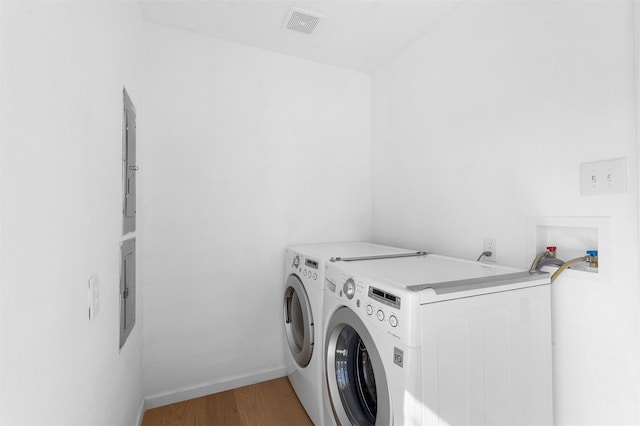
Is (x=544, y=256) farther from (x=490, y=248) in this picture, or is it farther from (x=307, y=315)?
(x=307, y=315)

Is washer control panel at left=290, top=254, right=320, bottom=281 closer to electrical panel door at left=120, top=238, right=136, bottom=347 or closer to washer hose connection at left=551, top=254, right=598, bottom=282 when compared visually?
electrical panel door at left=120, top=238, right=136, bottom=347

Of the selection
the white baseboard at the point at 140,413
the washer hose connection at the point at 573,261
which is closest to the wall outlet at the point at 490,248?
the washer hose connection at the point at 573,261

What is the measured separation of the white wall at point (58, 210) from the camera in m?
0.54

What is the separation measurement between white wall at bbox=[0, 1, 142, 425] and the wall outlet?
1.74 meters

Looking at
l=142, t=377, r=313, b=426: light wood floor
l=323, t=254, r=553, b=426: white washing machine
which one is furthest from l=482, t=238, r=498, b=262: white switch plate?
l=142, t=377, r=313, b=426: light wood floor

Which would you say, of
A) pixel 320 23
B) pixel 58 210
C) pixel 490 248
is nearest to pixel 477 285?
pixel 490 248

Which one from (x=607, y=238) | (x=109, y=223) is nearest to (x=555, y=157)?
(x=607, y=238)

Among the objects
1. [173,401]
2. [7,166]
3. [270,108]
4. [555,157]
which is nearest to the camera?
[7,166]

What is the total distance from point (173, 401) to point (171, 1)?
96.7 inches

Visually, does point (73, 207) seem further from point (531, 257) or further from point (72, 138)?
point (531, 257)

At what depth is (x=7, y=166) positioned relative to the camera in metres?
0.52

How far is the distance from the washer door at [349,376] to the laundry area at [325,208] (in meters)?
0.01

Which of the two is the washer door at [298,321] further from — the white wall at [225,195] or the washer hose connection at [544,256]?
the washer hose connection at [544,256]

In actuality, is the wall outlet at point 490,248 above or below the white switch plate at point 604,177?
below
